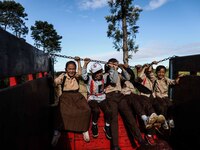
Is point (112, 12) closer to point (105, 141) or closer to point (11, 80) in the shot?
point (105, 141)

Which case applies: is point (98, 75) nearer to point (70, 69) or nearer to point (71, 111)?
point (70, 69)

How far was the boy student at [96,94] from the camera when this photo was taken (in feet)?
14.2

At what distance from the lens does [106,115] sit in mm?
4340

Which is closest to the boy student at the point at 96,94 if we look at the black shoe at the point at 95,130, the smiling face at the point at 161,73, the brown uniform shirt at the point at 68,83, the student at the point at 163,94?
the black shoe at the point at 95,130

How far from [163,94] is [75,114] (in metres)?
1.91

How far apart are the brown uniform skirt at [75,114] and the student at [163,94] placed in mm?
1434

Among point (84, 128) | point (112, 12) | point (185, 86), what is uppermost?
point (112, 12)

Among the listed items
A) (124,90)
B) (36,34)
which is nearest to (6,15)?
(36,34)

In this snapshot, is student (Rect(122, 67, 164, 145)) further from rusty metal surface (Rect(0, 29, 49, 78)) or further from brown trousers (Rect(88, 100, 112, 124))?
rusty metal surface (Rect(0, 29, 49, 78))

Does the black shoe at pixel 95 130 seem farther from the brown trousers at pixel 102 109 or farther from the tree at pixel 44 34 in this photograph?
the tree at pixel 44 34

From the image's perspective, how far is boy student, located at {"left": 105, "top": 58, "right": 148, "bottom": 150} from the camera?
4.25m

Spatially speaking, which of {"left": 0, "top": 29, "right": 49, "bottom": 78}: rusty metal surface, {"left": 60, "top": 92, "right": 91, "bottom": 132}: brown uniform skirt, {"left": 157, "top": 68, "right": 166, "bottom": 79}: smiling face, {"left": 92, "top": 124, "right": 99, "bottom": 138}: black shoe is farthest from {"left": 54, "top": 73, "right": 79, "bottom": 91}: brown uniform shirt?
{"left": 0, "top": 29, "right": 49, "bottom": 78}: rusty metal surface

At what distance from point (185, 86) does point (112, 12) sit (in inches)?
558

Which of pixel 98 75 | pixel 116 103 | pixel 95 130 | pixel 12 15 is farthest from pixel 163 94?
pixel 12 15
